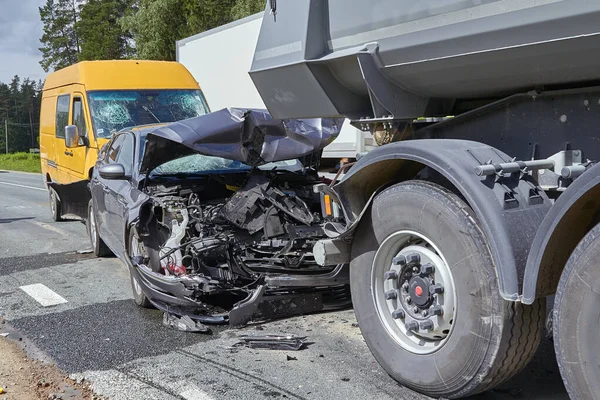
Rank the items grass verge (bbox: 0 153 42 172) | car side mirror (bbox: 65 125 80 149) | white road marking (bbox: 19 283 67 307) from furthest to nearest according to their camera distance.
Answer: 1. grass verge (bbox: 0 153 42 172)
2. car side mirror (bbox: 65 125 80 149)
3. white road marking (bbox: 19 283 67 307)

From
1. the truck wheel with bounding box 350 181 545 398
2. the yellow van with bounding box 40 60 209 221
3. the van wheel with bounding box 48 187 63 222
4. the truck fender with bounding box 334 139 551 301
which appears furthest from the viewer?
the van wheel with bounding box 48 187 63 222

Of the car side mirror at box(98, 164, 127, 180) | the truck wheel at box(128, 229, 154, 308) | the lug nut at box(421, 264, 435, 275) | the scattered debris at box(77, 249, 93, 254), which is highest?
the car side mirror at box(98, 164, 127, 180)

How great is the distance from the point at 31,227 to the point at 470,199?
9887 mm

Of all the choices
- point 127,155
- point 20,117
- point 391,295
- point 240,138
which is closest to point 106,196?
point 127,155

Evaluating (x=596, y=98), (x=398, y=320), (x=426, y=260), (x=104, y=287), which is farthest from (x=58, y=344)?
(x=596, y=98)

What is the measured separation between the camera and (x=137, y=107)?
11.0 meters

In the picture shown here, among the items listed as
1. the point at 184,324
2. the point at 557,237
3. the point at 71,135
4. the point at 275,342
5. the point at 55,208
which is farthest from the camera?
the point at 55,208

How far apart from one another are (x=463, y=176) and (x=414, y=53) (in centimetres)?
75

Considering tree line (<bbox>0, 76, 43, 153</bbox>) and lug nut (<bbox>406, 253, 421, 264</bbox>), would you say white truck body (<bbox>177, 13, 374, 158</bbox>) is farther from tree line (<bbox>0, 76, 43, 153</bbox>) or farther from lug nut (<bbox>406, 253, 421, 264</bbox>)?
tree line (<bbox>0, 76, 43, 153</bbox>)

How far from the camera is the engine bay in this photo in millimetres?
5152

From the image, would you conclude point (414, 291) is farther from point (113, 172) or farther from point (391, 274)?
point (113, 172)

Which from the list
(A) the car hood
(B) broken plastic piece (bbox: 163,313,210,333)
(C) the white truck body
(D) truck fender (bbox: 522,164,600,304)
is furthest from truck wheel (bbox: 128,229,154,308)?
(C) the white truck body

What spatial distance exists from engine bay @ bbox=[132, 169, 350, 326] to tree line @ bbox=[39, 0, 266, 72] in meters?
25.0

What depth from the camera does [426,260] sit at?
3.58 metres
